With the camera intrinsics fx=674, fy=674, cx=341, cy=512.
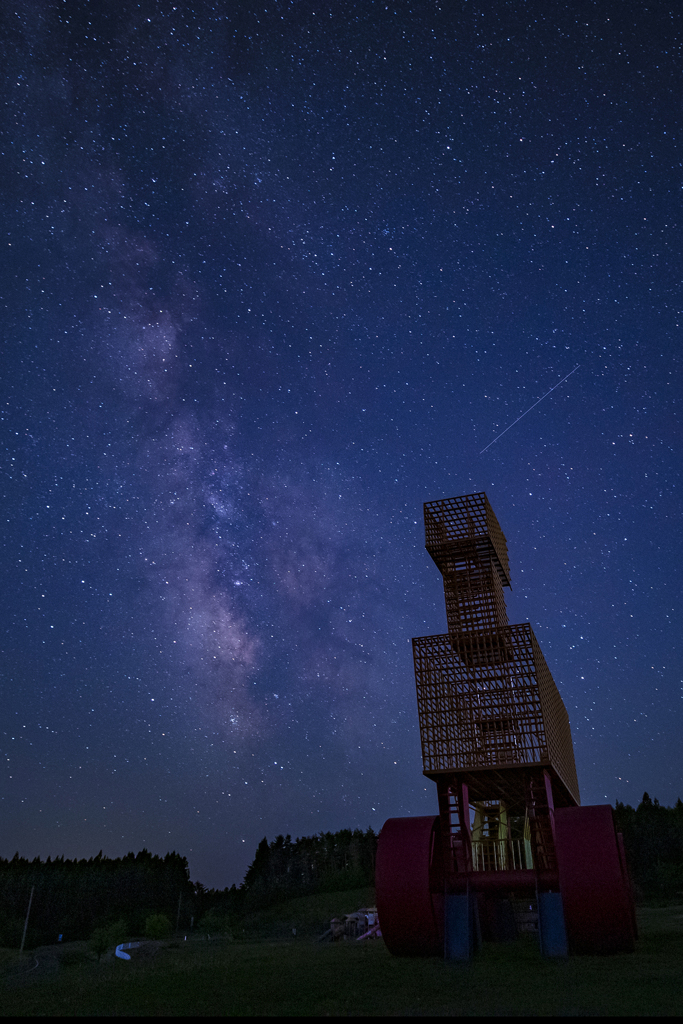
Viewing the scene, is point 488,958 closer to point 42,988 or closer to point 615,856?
point 615,856

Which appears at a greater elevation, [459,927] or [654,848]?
[654,848]

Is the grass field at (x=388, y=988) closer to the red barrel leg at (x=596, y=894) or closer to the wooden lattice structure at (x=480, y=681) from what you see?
the red barrel leg at (x=596, y=894)

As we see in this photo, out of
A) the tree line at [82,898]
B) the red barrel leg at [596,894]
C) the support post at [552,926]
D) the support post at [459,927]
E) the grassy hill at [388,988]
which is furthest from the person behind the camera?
the tree line at [82,898]

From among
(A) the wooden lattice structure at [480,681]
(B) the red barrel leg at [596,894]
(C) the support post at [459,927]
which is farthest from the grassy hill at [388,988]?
(A) the wooden lattice structure at [480,681]

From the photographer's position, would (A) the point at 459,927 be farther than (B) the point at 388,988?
Yes

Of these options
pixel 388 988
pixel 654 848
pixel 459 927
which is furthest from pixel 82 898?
pixel 388 988

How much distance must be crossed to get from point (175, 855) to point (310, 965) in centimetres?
9708

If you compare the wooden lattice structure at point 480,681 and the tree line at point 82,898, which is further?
the tree line at point 82,898

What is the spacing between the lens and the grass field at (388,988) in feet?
48.3

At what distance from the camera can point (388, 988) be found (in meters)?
17.6

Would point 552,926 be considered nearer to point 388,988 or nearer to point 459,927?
point 459,927

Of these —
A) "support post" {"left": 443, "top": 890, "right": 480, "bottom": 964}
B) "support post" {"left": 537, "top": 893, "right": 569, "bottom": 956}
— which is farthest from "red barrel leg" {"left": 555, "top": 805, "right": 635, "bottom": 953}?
"support post" {"left": 443, "top": 890, "right": 480, "bottom": 964}

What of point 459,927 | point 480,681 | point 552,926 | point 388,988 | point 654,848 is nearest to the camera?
point 388,988

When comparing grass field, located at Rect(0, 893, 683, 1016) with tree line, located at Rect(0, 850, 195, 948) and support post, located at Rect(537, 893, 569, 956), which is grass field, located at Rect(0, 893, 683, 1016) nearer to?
support post, located at Rect(537, 893, 569, 956)
